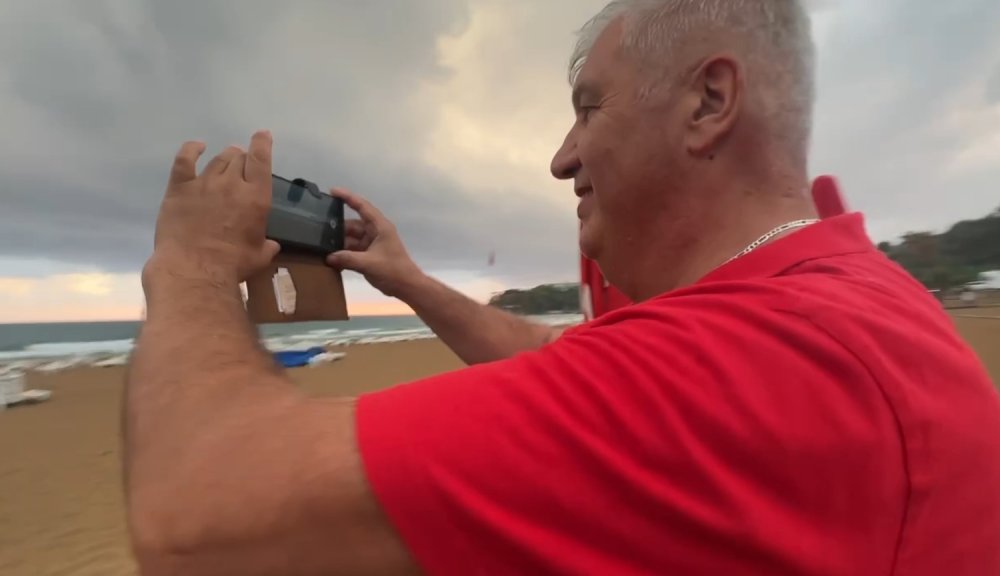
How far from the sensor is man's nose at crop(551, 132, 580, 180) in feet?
4.63

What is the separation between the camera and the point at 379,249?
1959mm

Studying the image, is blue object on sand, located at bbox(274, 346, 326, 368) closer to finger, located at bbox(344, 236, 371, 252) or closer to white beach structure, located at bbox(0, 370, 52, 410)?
white beach structure, located at bbox(0, 370, 52, 410)

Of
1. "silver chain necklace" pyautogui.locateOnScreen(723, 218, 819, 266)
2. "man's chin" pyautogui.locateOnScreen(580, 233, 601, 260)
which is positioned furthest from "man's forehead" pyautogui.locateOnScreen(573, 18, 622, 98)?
"silver chain necklace" pyautogui.locateOnScreen(723, 218, 819, 266)

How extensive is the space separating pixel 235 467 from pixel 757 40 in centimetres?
110

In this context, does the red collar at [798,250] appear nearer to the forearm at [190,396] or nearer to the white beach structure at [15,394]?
the forearm at [190,396]

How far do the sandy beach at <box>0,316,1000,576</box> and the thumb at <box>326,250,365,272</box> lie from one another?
0.39m

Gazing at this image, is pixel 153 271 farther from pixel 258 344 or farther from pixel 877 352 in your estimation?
pixel 877 352

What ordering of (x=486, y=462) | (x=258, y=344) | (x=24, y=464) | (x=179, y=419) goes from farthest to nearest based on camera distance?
(x=24, y=464) → (x=258, y=344) → (x=179, y=419) → (x=486, y=462)

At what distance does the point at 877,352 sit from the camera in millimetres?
747

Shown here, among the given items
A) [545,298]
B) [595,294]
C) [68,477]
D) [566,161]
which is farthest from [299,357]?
[566,161]

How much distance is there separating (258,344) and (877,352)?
799 millimetres

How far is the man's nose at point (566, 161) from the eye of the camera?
4.63 feet

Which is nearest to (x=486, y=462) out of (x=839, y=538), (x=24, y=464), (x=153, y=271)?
(x=839, y=538)

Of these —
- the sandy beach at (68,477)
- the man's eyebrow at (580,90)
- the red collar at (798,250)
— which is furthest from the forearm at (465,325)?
the red collar at (798,250)
